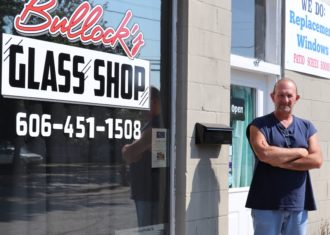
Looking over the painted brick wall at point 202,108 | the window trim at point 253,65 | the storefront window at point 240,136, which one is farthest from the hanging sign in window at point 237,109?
the painted brick wall at point 202,108

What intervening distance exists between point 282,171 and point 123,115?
→ 134cm

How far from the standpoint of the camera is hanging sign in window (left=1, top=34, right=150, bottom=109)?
3621 mm

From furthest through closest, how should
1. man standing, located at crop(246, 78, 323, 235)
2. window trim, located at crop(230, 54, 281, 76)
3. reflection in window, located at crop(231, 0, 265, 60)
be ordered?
reflection in window, located at crop(231, 0, 265, 60) < window trim, located at crop(230, 54, 281, 76) < man standing, located at crop(246, 78, 323, 235)

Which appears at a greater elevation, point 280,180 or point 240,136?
point 240,136

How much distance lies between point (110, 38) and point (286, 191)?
1.83 metres

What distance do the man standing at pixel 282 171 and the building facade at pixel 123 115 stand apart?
0.58 m

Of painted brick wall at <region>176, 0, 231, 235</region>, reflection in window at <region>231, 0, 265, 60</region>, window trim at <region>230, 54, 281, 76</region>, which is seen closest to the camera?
painted brick wall at <region>176, 0, 231, 235</region>

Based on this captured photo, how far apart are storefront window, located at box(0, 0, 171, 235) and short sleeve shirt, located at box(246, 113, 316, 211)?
31.3 inches

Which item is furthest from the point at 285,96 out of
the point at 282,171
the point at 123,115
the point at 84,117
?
the point at 84,117

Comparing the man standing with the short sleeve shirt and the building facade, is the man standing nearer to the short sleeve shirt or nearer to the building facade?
the short sleeve shirt

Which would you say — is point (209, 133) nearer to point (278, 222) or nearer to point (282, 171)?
point (282, 171)

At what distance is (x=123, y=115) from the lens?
14.6 ft

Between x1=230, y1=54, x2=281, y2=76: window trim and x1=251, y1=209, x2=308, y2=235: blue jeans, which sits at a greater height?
x1=230, y1=54, x2=281, y2=76: window trim

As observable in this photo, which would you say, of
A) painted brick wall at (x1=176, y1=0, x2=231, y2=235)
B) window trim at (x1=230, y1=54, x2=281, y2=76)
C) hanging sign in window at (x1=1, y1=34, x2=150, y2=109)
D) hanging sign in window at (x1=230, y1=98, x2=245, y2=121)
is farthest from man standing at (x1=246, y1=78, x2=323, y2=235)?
hanging sign in window at (x1=230, y1=98, x2=245, y2=121)
